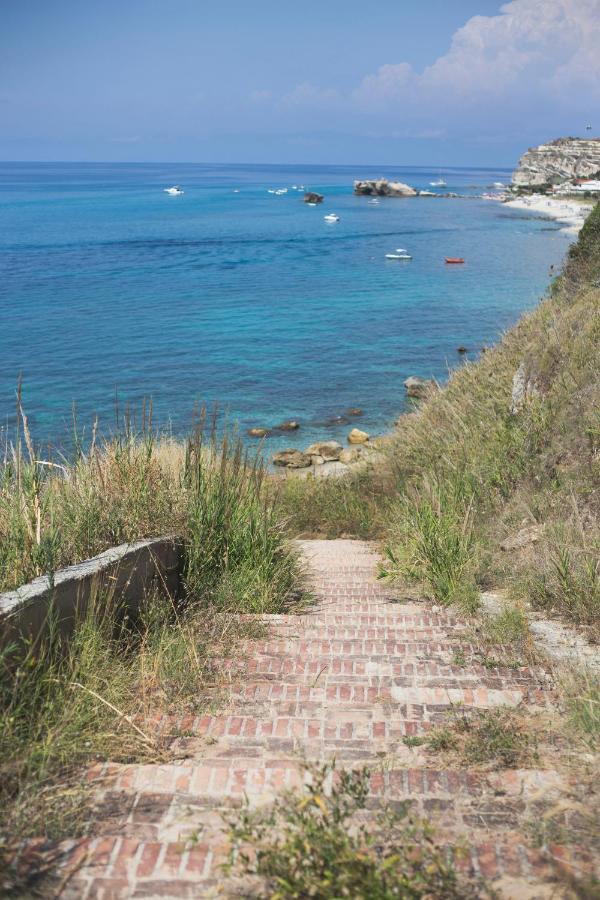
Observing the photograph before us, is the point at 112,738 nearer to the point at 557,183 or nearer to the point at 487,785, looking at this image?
the point at 487,785

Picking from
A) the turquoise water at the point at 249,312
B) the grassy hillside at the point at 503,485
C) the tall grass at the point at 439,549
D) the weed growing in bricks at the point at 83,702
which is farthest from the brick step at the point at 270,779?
the turquoise water at the point at 249,312

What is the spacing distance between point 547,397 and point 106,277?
42649 mm

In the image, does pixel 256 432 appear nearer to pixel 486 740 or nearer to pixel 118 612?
pixel 118 612

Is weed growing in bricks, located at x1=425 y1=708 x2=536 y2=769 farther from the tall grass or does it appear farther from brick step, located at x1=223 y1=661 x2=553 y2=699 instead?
the tall grass

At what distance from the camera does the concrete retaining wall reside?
4508 millimetres

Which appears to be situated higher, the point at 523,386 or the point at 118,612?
the point at 523,386

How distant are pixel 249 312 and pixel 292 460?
21295 mm

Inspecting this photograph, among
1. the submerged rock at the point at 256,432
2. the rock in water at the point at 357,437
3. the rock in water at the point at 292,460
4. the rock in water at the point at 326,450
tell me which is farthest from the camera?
the submerged rock at the point at 256,432

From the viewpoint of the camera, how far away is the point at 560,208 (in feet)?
300

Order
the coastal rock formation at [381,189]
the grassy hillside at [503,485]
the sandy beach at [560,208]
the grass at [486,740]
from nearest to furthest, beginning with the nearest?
the grass at [486,740]
the grassy hillside at [503,485]
the sandy beach at [560,208]
the coastal rock formation at [381,189]

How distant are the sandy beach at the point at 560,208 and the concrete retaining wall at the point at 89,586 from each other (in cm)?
6883

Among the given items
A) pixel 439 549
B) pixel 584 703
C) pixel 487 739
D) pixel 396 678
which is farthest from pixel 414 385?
pixel 487 739

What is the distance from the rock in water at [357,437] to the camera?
875 inches

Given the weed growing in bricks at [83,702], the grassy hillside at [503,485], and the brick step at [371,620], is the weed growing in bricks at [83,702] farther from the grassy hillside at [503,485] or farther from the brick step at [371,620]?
the grassy hillside at [503,485]
